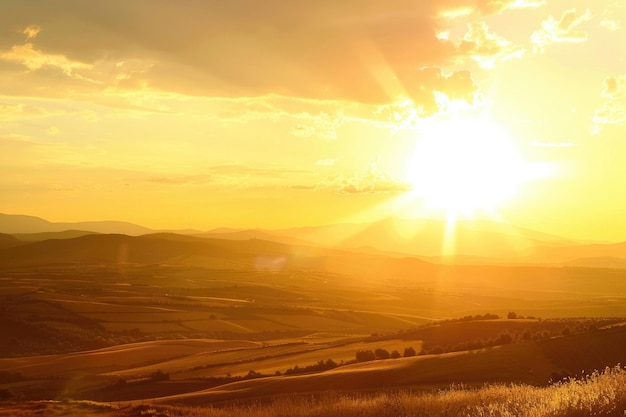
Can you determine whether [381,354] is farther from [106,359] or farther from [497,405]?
[497,405]

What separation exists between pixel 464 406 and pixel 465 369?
50.0 feet

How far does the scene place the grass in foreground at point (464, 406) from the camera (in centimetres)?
1102

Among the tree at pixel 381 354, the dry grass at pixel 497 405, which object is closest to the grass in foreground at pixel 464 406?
the dry grass at pixel 497 405

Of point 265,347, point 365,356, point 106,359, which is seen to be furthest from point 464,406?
point 106,359

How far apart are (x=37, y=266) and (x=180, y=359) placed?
160 meters

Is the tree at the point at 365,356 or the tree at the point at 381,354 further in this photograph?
the tree at the point at 381,354

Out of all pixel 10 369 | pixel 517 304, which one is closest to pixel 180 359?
pixel 10 369

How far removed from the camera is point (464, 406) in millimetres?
14086

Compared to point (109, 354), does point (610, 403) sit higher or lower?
higher

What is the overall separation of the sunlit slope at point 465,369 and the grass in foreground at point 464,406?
475 cm

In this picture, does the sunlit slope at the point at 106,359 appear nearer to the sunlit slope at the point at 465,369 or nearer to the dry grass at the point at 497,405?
the sunlit slope at the point at 465,369

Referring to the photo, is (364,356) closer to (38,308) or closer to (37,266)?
(38,308)

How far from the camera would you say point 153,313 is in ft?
311

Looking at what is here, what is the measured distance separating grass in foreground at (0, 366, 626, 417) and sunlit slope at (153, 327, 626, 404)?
4.75 m
